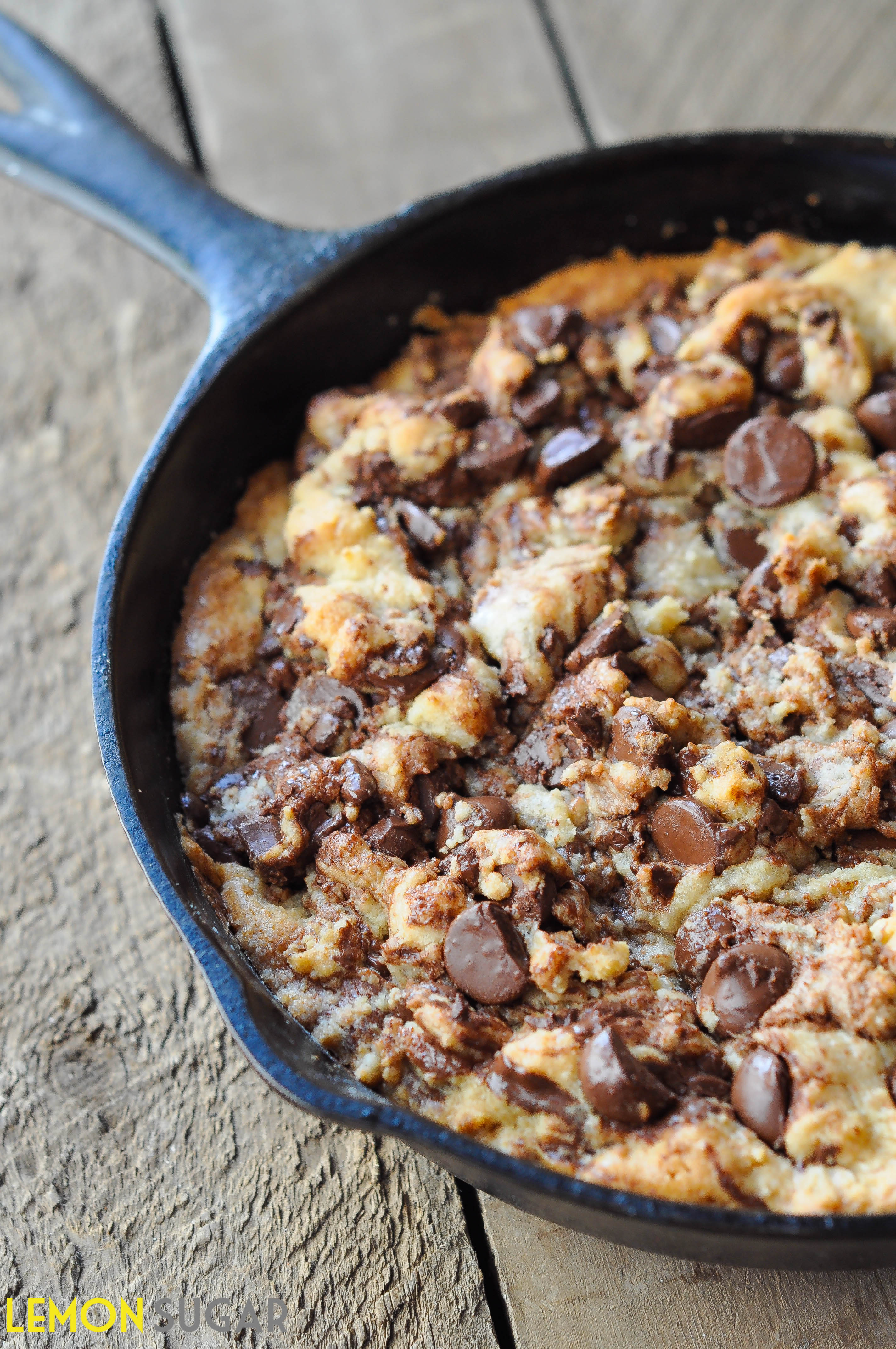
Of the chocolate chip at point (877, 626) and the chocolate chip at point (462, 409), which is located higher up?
the chocolate chip at point (462, 409)

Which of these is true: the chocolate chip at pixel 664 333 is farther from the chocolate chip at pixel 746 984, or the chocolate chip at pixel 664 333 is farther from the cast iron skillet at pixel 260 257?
the chocolate chip at pixel 746 984

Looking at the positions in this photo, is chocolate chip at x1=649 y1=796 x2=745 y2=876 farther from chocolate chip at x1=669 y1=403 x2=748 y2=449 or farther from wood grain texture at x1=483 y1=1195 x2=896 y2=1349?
chocolate chip at x1=669 y1=403 x2=748 y2=449

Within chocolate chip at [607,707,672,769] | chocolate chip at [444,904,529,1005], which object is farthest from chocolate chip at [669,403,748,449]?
chocolate chip at [444,904,529,1005]

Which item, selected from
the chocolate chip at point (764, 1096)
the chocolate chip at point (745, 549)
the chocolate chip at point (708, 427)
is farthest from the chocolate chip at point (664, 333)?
the chocolate chip at point (764, 1096)

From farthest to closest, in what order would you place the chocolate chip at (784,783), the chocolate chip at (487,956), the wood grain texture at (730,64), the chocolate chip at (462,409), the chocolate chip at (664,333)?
the wood grain texture at (730,64), the chocolate chip at (664,333), the chocolate chip at (462,409), the chocolate chip at (784,783), the chocolate chip at (487,956)

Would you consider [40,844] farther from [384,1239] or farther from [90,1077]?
[384,1239]

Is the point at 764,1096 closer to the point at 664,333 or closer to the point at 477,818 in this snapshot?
the point at 477,818
